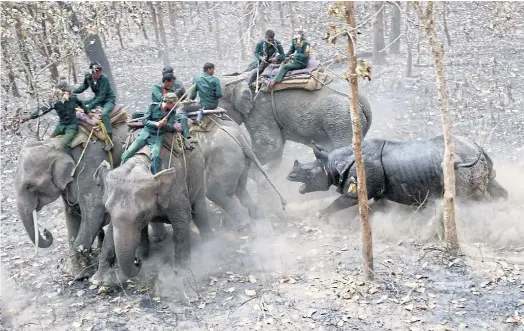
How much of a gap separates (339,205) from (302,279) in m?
1.96

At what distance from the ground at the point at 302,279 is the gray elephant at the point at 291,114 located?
93cm

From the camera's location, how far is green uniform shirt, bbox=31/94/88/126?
890 cm

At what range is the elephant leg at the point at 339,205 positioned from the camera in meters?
9.78

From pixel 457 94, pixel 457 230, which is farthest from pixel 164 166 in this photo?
pixel 457 94

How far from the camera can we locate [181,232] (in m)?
8.65

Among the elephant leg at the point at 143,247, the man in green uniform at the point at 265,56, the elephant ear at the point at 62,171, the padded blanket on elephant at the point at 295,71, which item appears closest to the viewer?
the elephant ear at the point at 62,171

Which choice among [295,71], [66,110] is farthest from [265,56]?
[66,110]

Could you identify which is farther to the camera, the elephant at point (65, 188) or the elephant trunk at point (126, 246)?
the elephant at point (65, 188)

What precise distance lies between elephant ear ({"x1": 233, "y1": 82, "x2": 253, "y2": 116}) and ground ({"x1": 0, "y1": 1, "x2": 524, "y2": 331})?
5.28 ft

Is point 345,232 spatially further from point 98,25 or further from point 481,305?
point 98,25

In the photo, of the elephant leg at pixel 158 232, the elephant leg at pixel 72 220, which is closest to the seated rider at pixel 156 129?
the elephant leg at pixel 72 220

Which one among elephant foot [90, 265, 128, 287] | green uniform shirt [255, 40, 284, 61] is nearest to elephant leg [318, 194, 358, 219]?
green uniform shirt [255, 40, 284, 61]

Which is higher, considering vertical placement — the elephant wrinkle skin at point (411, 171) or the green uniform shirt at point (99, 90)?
the green uniform shirt at point (99, 90)

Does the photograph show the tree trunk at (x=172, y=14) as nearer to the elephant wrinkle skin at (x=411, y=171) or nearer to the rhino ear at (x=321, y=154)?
the rhino ear at (x=321, y=154)
